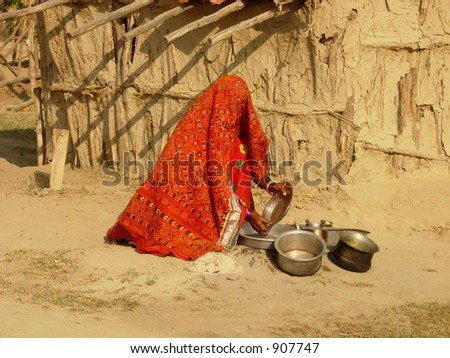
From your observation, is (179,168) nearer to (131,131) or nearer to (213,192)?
(213,192)

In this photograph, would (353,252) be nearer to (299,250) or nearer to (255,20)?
(299,250)

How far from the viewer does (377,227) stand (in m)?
7.06

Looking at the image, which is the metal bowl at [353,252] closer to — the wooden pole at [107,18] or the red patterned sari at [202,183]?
the red patterned sari at [202,183]

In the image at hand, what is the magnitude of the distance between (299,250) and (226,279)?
0.74m

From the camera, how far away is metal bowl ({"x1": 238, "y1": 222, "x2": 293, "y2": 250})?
5996mm

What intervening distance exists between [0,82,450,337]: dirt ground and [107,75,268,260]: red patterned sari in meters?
0.18

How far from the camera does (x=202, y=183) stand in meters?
5.99

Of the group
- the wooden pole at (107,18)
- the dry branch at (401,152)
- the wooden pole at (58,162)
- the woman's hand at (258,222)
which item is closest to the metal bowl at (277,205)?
the woman's hand at (258,222)

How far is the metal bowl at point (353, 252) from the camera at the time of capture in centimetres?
583

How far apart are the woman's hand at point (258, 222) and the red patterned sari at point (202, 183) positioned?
0.33ft

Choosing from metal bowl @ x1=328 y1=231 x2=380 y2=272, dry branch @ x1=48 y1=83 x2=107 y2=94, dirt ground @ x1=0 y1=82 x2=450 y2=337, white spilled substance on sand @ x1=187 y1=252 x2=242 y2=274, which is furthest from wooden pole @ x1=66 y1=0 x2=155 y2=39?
metal bowl @ x1=328 y1=231 x2=380 y2=272

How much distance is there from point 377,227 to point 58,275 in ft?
10.0

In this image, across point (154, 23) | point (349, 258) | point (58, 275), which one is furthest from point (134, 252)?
point (154, 23)

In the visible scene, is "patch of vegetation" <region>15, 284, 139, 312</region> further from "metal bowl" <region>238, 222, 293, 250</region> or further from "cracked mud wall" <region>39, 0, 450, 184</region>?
"cracked mud wall" <region>39, 0, 450, 184</region>
